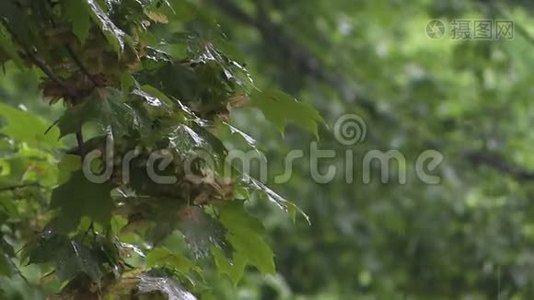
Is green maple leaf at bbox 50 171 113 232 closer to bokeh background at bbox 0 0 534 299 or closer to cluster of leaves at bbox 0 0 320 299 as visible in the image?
cluster of leaves at bbox 0 0 320 299

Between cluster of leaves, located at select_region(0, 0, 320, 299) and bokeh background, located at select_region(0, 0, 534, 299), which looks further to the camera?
bokeh background, located at select_region(0, 0, 534, 299)

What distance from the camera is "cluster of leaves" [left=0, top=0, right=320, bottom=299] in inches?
44.1

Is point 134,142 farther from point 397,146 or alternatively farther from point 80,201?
point 397,146

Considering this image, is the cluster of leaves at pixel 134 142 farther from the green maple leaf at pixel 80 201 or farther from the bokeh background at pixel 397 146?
the bokeh background at pixel 397 146

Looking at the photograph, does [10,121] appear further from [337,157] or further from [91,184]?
[337,157]

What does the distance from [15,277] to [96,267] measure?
51 centimetres

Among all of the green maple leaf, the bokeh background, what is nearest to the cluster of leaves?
the green maple leaf

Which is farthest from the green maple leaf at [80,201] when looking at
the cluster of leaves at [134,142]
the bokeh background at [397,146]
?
the bokeh background at [397,146]

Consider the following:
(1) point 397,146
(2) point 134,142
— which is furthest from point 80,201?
(1) point 397,146

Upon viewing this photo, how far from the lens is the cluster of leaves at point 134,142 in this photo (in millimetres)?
1121

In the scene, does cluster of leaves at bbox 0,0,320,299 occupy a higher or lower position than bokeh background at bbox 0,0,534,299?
higher

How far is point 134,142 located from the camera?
3.71 ft

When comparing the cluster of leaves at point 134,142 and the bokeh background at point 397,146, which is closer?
the cluster of leaves at point 134,142

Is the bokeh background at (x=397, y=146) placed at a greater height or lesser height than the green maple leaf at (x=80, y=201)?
lesser
